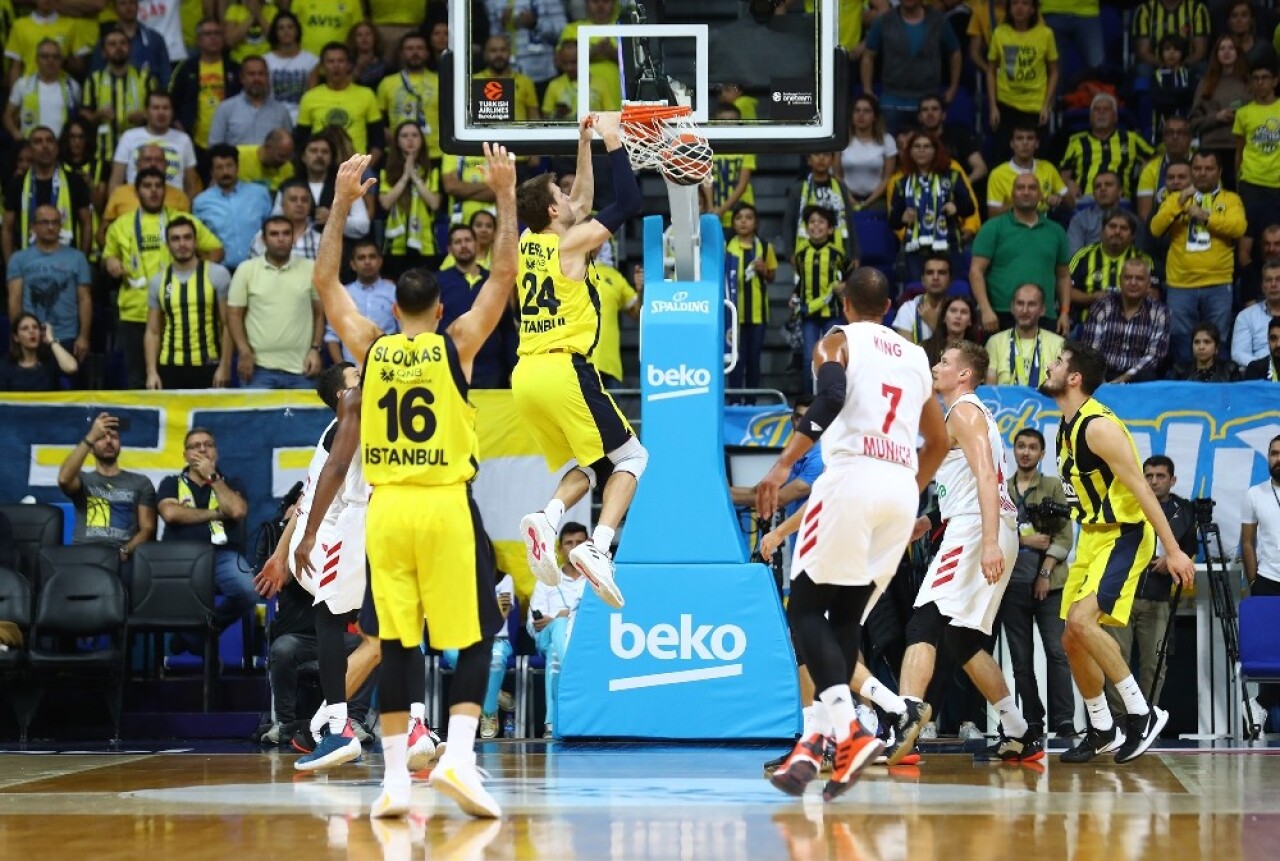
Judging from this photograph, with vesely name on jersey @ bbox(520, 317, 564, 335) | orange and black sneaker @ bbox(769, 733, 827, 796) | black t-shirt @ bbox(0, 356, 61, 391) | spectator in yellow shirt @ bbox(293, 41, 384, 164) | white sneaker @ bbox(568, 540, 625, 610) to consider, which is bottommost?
orange and black sneaker @ bbox(769, 733, 827, 796)

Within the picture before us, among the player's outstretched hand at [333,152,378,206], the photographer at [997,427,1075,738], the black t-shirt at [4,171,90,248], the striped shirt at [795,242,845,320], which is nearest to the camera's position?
the player's outstretched hand at [333,152,378,206]

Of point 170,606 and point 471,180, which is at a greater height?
point 471,180

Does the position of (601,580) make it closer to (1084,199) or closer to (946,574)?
(946,574)

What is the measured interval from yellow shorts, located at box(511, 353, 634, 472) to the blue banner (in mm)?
4750

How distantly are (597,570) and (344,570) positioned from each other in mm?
1376

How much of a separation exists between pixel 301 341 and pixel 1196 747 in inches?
317

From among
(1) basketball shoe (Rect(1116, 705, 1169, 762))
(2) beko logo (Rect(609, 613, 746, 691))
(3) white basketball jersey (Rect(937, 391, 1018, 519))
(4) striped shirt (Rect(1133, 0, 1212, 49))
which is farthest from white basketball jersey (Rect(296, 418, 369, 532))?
(4) striped shirt (Rect(1133, 0, 1212, 49))

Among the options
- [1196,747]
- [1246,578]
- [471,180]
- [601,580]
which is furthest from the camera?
[471,180]

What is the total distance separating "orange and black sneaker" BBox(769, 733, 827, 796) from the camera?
7824 mm

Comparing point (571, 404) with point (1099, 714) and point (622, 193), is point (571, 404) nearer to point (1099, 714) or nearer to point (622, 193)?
point (622, 193)

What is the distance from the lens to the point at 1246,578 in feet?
45.3

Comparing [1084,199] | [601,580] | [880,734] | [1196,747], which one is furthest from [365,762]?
[1084,199]

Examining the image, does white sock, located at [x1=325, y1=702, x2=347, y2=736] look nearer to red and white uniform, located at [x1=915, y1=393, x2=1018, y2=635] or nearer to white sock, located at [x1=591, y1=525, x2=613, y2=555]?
white sock, located at [x1=591, y1=525, x2=613, y2=555]

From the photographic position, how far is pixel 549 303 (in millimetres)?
10445
